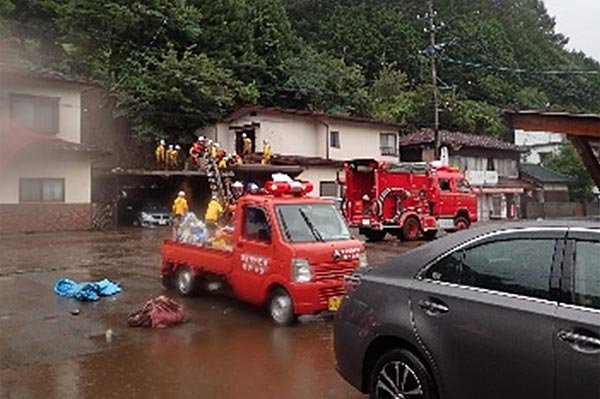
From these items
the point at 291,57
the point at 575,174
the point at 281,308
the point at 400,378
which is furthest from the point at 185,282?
the point at 575,174

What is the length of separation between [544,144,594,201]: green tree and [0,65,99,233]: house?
3260cm

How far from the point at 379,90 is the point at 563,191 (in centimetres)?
1582

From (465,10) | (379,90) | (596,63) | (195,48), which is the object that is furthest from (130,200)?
(596,63)

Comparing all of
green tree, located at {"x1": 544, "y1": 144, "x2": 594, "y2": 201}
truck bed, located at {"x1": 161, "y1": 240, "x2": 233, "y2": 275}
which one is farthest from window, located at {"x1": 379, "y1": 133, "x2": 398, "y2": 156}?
truck bed, located at {"x1": 161, "y1": 240, "x2": 233, "y2": 275}

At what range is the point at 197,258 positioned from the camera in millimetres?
9703

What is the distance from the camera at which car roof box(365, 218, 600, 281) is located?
3.71 m

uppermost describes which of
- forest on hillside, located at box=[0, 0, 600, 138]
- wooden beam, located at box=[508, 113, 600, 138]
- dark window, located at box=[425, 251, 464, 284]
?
forest on hillside, located at box=[0, 0, 600, 138]

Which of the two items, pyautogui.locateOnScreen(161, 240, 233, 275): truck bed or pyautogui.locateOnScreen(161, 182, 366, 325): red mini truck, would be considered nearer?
pyautogui.locateOnScreen(161, 182, 366, 325): red mini truck

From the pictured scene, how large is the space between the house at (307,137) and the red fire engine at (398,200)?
412 inches

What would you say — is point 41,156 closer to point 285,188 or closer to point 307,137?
point 307,137

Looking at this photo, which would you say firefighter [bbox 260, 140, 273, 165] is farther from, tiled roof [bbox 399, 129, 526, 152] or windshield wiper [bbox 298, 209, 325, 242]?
windshield wiper [bbox 298, 209, 325, 242]

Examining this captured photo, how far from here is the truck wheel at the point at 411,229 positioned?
20578 millimetres

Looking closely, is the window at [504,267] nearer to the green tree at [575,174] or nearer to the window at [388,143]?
the window at [388,143]

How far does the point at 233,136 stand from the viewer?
3338 cm
